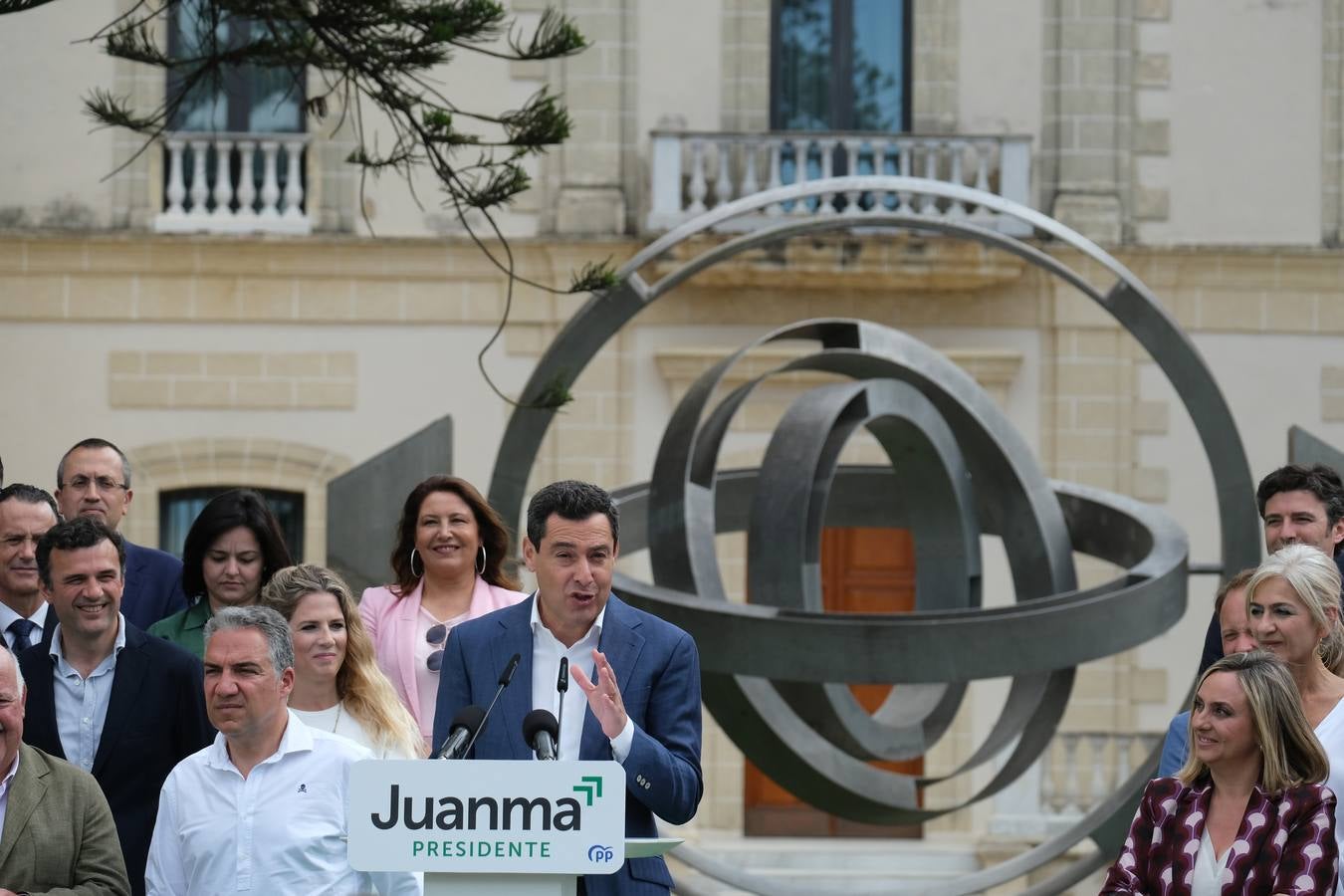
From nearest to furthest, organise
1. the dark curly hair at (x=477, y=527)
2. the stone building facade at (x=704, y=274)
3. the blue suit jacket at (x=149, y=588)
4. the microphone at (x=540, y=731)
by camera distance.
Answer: the microphone at (x=540, y=731) < the dark curly hair at (x=477, y=527) < the blue suit jacket at (x=149, y=588) < the stone building facade at (x=704, y=274)

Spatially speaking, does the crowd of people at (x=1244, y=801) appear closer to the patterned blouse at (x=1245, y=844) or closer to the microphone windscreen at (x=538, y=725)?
the patterned blouse at (x=1245, y=844)

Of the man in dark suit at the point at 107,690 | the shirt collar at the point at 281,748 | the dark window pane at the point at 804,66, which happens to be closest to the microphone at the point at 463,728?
the shirt collar at the point at 281,748

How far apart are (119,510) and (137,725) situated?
1.26 meters

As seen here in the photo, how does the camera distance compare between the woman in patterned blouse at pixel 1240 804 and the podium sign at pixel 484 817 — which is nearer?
the podium sign at pixel 484 817

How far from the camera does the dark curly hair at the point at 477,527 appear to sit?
6051mm

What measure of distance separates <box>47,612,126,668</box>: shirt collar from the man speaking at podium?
915 millimetres

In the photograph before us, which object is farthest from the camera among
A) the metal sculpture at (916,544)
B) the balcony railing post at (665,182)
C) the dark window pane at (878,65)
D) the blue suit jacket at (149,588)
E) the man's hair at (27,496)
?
the dark window pane at (878,65)

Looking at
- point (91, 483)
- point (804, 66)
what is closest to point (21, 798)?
point (91, 483)

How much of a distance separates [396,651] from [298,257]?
964 cm

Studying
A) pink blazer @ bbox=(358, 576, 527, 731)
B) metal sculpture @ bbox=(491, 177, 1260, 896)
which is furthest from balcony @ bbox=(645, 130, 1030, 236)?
pink blazer @ bbox=(358, 576, 527, 731)

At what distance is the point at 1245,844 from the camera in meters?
4.39

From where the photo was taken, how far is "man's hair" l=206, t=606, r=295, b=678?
14.6ft

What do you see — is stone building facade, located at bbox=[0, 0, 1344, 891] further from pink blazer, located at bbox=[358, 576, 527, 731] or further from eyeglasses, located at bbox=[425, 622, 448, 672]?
eyeglasses, located at bbox=[425, 622, 448, 672]

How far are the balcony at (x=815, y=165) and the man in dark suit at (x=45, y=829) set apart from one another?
1062 cm
